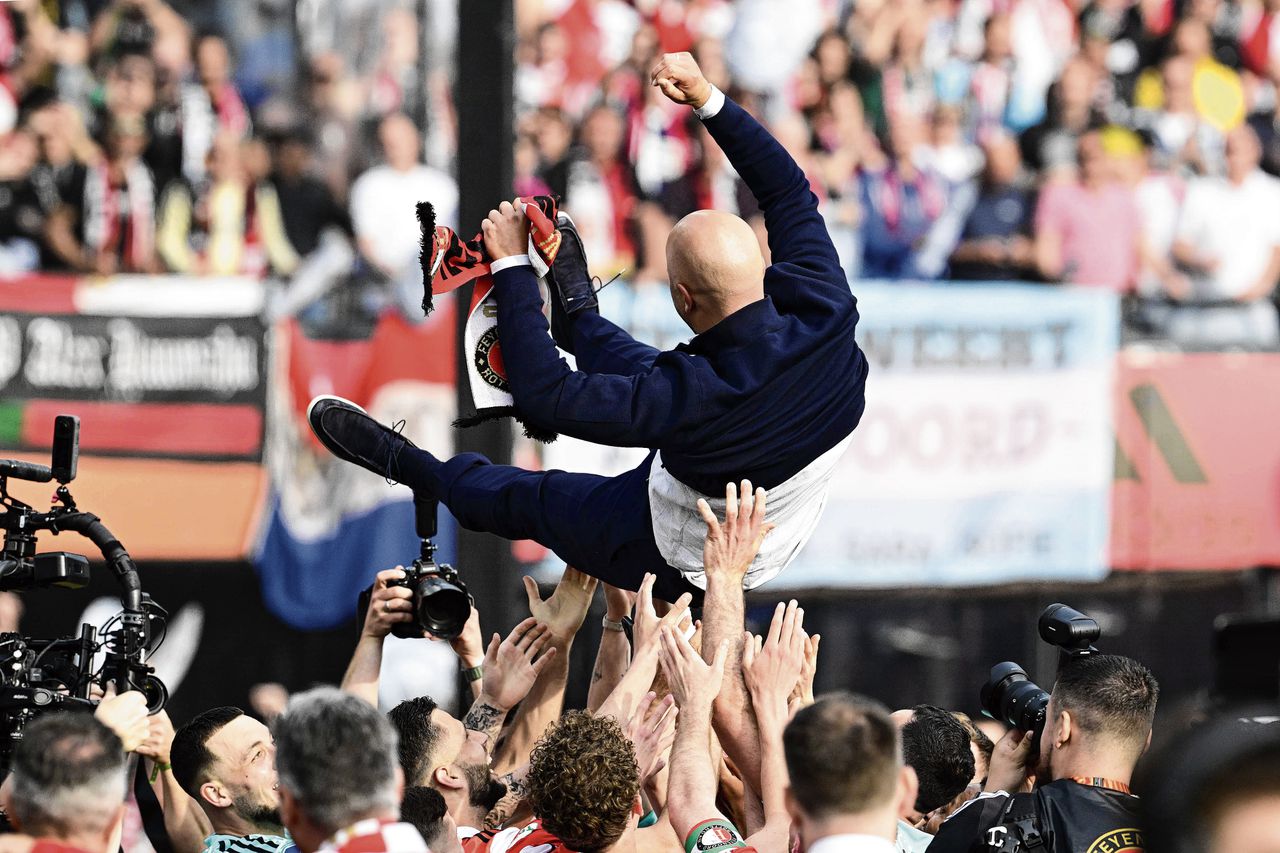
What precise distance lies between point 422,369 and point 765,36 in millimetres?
2692

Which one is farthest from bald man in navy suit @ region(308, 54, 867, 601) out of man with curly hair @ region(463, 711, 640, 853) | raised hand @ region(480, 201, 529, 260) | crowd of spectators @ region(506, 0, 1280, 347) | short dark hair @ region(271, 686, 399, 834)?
crowd of spectators @ region(506, 0, 1280, 347)

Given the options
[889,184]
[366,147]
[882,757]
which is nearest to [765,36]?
[889,184]

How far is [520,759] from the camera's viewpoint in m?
4.93

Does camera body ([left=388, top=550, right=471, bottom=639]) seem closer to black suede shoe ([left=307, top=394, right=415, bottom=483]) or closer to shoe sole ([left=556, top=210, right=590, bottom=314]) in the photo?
black suede shoe ([left=307, top=394, right=415, bottom=483])

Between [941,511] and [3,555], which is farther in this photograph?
[941,511]

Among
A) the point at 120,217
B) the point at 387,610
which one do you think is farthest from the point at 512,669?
the point at 120,217

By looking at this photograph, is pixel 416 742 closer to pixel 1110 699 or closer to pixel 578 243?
pixel 578 243

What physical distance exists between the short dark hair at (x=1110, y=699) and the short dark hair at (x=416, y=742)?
1.50m

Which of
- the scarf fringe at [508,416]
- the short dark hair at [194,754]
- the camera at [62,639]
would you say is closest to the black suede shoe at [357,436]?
the scarf fringe at [508,416]

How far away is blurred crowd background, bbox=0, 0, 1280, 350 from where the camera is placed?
984 centimetres

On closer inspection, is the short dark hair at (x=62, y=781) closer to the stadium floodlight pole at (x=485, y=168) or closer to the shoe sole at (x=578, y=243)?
the shoe sole at (x=578, y=243)

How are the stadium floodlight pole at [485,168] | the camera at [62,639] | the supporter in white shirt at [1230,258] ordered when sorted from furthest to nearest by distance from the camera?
1. the supporter in white shirt at [1230,258]
2. the stadium floodlight pole at [485,168]
3. the camera at [62,639]

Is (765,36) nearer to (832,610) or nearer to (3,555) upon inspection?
(832,610)

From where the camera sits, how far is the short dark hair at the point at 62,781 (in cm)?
311
